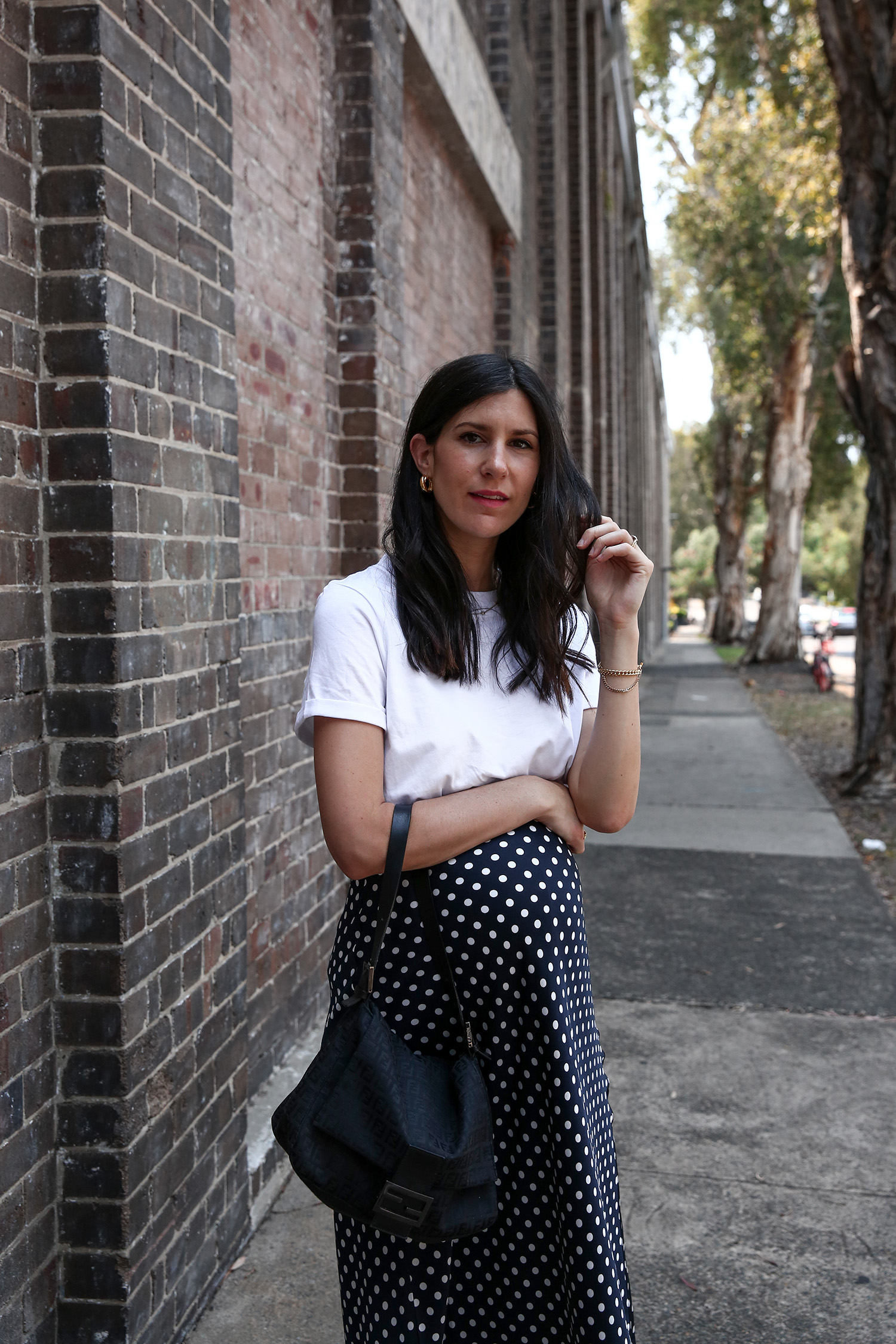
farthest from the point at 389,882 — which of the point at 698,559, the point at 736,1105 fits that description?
the point at 698,559

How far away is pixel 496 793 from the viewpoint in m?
1.91

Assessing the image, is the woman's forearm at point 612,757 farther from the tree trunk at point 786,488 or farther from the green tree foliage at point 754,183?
the tree trunk at point 786,488

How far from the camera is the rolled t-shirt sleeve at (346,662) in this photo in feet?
6.00

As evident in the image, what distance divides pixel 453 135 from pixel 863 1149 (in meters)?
5.87

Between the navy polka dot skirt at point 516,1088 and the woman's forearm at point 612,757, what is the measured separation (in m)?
0.11

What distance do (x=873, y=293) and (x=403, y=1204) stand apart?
28.3 ft

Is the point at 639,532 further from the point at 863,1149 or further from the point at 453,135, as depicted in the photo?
the point at 863,1149

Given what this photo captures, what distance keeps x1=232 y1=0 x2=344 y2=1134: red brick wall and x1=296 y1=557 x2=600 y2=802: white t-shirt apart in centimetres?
168

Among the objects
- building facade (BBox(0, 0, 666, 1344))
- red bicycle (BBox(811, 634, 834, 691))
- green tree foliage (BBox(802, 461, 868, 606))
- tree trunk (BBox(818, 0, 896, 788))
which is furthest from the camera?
green tree foliage (BBox(802, 461, 868, 606))

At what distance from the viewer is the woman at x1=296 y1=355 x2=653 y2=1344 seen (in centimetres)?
187

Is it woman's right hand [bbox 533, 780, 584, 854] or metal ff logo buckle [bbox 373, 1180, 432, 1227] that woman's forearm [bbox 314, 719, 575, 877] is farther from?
metal ff logo buckle [bbox 373, 1180, 432, 1227]

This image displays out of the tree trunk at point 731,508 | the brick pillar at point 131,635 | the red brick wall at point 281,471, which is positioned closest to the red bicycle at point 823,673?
the tree trunk at point 731,508

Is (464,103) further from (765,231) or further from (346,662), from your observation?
(765,231)

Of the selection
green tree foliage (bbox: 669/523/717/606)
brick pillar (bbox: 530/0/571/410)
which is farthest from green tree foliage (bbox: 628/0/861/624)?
green tree foliage (bbox: 669/523/717/606)
